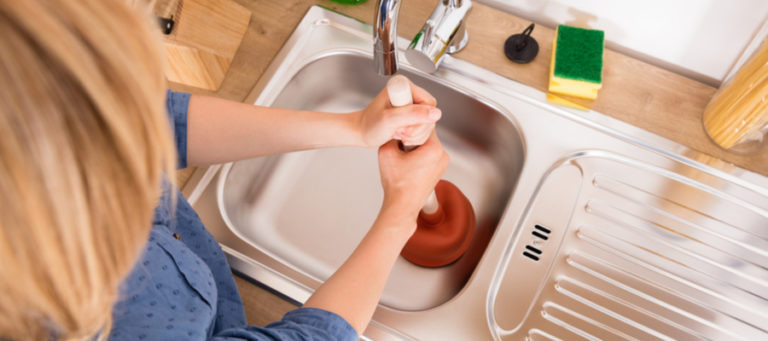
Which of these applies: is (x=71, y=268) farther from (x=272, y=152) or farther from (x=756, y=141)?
(x=756, y=141)

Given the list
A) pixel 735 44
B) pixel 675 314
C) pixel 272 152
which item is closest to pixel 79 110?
pixel 272 152

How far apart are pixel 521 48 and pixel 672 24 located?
0.23 metres

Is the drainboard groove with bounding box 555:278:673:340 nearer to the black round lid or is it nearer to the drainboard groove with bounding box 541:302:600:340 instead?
the drainboard groove with bounding box 541:302:600:340

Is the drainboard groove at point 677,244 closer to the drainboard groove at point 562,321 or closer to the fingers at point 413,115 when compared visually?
the drainboard groove at point 562,321

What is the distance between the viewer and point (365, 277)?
0.58m

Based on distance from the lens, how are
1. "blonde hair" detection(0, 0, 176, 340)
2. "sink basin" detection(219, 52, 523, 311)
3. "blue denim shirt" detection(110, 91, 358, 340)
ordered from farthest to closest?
"sink basin" detection(219, 52, 523, 311), "blue denim shirt" detection(110, 91, 358, 340), "blonde hair" detection(0, 0, 176, 340)

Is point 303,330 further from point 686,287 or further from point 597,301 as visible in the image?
point 686,287

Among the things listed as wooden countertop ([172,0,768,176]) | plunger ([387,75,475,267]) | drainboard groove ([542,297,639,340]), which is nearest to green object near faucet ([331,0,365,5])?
wooden countertop ([172,0,768,176])

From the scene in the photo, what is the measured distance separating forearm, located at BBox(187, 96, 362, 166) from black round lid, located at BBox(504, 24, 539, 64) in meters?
0.33

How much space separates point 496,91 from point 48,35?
27.3 inches

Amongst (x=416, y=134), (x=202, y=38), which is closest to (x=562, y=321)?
(x=416, y=134)

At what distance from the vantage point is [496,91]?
0.82 m

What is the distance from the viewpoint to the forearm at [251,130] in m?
0.66

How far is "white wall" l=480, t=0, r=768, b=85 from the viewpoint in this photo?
72 cm
